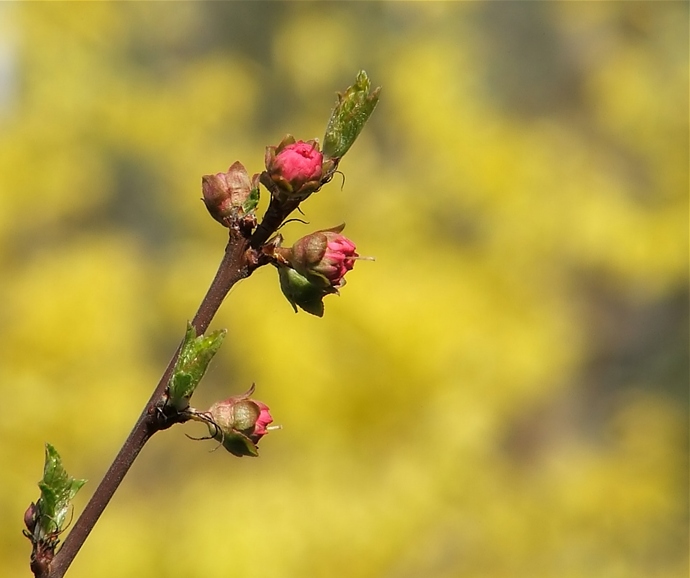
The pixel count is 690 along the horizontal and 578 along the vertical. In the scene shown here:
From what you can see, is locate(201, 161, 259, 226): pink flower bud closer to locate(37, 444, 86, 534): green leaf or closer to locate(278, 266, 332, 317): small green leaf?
locate(278, 266, 332, 317): small green leaf

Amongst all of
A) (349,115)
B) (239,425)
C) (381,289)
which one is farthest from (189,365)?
(381,289)

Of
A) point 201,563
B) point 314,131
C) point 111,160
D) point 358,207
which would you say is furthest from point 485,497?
point 111,160

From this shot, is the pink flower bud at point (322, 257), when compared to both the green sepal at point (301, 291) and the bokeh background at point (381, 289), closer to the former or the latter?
the green sepal at point (301, 291)

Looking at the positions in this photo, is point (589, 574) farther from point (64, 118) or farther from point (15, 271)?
point (64, 118)

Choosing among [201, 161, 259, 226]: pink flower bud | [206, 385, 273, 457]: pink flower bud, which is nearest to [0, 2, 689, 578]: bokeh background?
[206, 385, 273, 457]: pink flower bud

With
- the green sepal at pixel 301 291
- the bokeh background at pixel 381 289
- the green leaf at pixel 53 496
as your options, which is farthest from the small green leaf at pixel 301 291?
the bokeh background at pixel 381 289
